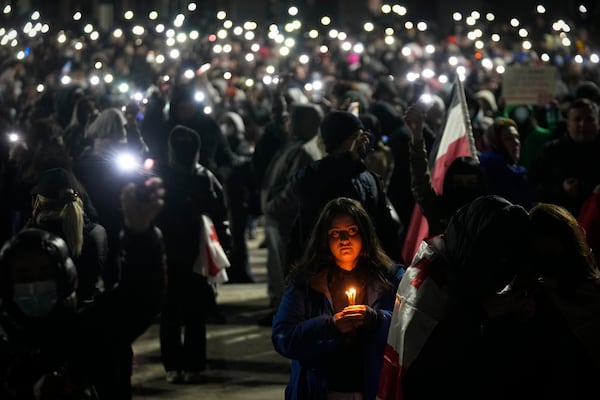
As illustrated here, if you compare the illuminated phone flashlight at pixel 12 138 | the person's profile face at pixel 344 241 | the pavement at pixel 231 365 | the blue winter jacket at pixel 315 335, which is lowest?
the pavement at pixel 231 365

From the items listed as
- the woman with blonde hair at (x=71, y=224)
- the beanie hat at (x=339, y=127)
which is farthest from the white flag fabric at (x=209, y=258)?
the woman with blonde hair at (x=71, y=224)

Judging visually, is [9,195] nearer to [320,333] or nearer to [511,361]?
[320,333]

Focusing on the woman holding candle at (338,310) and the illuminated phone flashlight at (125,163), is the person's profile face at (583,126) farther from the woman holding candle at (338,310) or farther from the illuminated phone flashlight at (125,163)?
the woman holding candle at (338,310)

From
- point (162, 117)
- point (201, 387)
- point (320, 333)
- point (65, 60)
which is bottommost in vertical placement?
point (201, 387)

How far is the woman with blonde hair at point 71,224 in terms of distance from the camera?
6.46 m

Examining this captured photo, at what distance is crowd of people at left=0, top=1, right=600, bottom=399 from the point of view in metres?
4.15

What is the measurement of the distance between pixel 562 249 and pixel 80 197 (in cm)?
278

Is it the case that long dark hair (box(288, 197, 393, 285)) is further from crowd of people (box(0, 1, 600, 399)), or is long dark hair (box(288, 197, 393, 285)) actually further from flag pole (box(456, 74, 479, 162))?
flag pole (box(456, 74, 479, 162))

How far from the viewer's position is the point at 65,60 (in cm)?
2547

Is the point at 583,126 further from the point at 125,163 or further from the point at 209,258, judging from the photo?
the point at 125,163

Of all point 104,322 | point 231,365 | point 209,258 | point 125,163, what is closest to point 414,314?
point 104,322

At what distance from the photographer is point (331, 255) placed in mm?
6047

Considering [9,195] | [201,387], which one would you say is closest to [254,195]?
[9,195]

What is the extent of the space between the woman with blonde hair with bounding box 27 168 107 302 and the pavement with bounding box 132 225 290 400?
2553 millimetres
